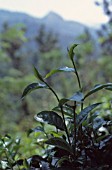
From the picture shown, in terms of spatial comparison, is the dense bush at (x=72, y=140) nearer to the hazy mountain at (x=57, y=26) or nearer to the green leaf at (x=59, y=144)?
the green leaf at (x=59, y=144)

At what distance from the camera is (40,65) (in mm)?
8273

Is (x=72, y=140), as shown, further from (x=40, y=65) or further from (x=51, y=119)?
(x=40, y=65)

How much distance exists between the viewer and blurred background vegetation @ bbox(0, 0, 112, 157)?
4.92m

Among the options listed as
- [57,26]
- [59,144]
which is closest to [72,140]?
[59,144]

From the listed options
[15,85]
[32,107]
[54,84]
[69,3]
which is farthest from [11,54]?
[15,85]

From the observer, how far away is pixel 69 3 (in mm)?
6309

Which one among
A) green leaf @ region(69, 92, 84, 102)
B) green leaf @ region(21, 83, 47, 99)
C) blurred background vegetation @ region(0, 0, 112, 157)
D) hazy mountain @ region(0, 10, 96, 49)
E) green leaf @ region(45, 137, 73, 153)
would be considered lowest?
green leaf @ region(45, 137, 73, 153)

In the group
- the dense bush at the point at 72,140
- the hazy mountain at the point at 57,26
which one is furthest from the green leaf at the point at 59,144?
the hazy mountain at the point at 57,26

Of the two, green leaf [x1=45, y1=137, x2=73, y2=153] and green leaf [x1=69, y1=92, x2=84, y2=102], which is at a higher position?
green leaf [x1=69, y1=92, x2=84, y2=102]

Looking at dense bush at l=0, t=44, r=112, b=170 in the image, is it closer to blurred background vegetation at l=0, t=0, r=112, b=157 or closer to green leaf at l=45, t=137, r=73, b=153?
green leaf at l=45, t=137, r=73, b=153

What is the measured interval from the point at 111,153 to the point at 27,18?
9269 millimetres

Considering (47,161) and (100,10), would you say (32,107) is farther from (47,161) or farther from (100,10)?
(47,161)

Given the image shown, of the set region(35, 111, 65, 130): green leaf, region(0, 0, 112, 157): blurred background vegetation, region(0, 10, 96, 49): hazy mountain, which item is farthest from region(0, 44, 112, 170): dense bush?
region(0, 10, 96, 49): hazy mountain

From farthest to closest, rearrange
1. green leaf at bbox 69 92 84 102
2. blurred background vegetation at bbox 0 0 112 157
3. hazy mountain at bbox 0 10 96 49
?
hazy mountain at bbox 0 10 96 49
blurred background vegetation at bbox 0 0 112 157
green leaf at bbox 69 92 84 102
